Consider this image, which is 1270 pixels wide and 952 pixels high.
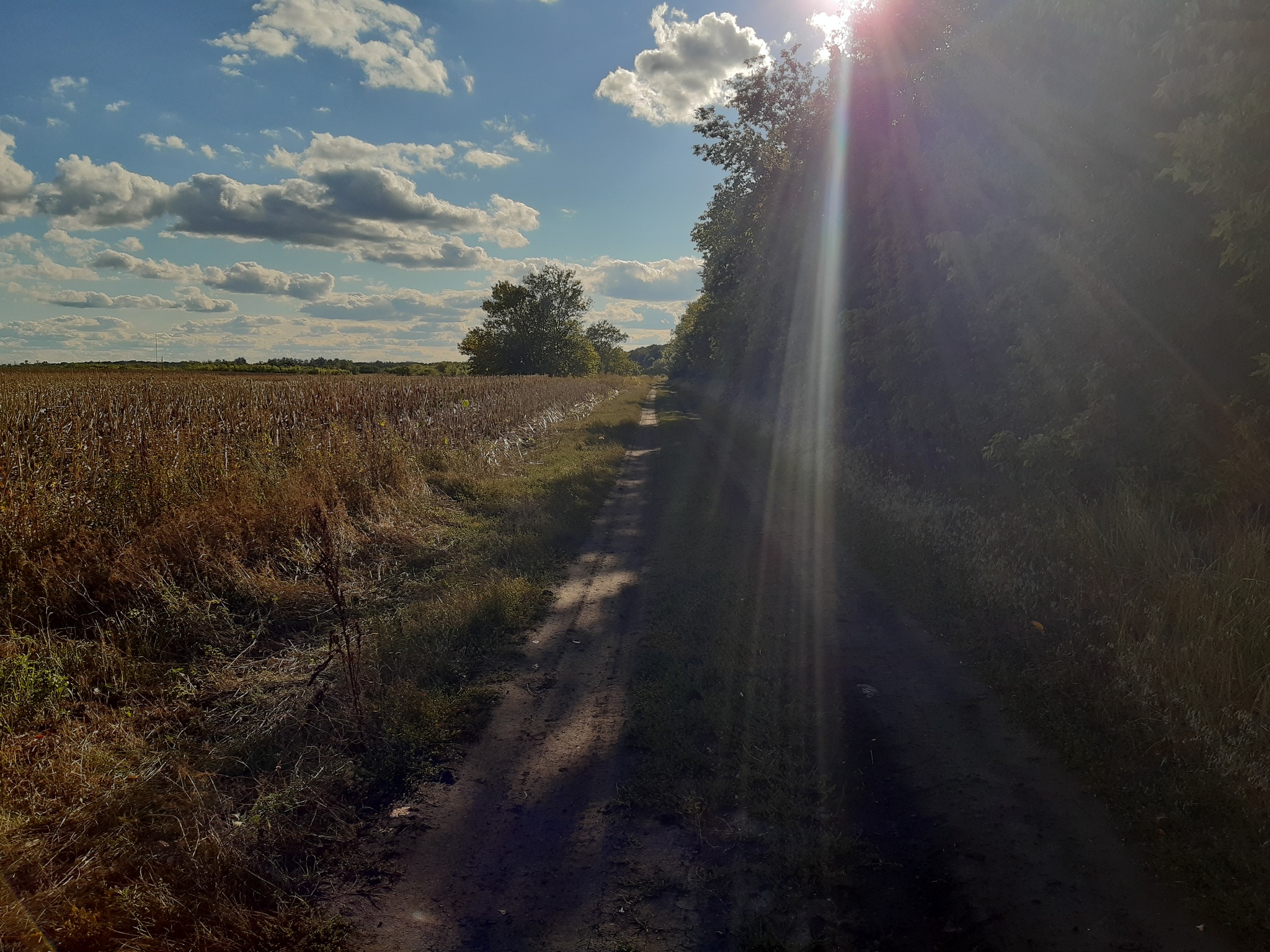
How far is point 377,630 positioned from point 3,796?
2.83 m

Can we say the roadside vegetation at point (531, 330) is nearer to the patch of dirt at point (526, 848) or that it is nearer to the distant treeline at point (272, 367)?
the distant treeline at point (272, 367)

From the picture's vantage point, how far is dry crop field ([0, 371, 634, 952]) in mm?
3014

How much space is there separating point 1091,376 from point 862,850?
20.9 feet

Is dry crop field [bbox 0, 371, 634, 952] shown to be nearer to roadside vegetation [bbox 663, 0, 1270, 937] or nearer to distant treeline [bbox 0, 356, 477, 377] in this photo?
roadside vegetation [bbox 663, 0, 1270, 937]

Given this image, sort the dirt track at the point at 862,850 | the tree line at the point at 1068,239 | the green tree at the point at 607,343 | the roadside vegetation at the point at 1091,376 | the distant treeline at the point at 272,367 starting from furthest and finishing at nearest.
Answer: the green tree at the point at 607,343, the distant treeline at the point at 272,367, the tree line at the point at 1068,239, the roadside vegetation at the point at 1091,376, the dirt track at the point at 862,850

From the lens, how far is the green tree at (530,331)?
256 ft

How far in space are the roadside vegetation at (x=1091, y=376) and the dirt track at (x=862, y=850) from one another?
0.34m

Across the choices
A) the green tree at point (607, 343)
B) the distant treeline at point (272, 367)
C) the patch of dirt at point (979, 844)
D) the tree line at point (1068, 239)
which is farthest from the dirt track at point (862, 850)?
the green tree at point (607, 343)

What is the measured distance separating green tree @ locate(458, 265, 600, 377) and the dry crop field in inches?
2684

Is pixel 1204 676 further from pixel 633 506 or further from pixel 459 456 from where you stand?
pixel 459 456

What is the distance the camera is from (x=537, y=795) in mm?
3916

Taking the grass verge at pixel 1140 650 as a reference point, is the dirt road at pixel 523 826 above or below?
below

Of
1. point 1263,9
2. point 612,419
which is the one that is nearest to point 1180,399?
point 1263,9

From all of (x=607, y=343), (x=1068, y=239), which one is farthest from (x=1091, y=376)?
(x=607, y=343)
